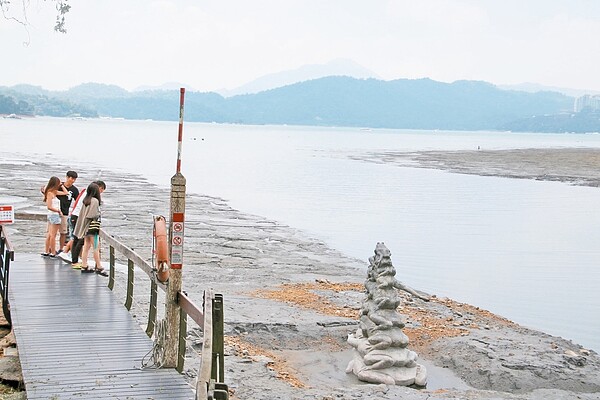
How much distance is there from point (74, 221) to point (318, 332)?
177 inches

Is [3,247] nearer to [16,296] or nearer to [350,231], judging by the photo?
[16,296]

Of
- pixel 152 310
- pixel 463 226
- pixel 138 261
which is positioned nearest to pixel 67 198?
pixel 138 261

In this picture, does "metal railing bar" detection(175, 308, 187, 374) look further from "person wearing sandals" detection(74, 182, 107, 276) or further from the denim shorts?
the denim shorts

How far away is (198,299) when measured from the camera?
14.8 meters

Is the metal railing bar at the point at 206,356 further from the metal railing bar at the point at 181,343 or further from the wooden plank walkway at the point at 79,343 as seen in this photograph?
the metal railing bar at the point at 181,343

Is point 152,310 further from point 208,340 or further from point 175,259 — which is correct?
point 208,340

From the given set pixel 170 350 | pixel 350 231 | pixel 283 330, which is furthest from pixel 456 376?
pixel 350 231

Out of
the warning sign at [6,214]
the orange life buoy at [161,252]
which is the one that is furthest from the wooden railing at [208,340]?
the warning sign at [6,214]

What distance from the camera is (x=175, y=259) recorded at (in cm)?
814

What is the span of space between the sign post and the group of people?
4.55m

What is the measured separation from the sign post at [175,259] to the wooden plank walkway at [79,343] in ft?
0.88

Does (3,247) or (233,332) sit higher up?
(3,247)

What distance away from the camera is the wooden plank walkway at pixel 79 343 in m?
7.38

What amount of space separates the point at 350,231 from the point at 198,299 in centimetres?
1467
